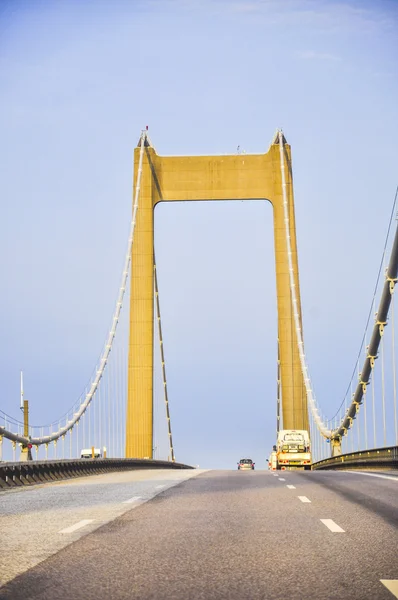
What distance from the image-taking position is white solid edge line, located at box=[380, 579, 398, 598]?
21.0ft

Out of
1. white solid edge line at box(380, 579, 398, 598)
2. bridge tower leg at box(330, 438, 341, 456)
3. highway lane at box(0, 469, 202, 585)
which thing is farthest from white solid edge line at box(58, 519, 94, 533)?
bridge tower leg at box(330, 438, 341, 456)

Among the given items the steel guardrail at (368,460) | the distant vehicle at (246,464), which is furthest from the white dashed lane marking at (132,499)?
the distant vehicle at (246,464)

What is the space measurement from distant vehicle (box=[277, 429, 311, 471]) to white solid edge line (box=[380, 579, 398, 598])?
52.4m

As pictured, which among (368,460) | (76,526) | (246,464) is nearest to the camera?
(76,526)

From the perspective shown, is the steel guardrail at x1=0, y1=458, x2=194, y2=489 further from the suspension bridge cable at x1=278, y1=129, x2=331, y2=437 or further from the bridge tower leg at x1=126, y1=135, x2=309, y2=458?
the suspension bridge cable at x1=278, y1=129, x2=331, y2=437

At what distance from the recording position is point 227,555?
8148mm

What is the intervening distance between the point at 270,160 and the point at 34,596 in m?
56.1

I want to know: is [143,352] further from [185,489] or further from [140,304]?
[185,489]

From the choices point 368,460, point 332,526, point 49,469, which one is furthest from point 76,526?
point 368,460

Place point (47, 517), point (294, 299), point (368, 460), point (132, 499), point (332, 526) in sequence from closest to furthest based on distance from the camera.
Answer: point (332, 526)
point (47, 517)
point (132, 499)
point (368, 460)
point (294, 299)

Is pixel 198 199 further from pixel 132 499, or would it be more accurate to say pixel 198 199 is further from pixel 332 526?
pixel 332 526

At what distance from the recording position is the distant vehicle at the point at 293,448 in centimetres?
5903

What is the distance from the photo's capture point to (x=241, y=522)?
36.2 feet

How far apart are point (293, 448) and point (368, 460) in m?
21.3
